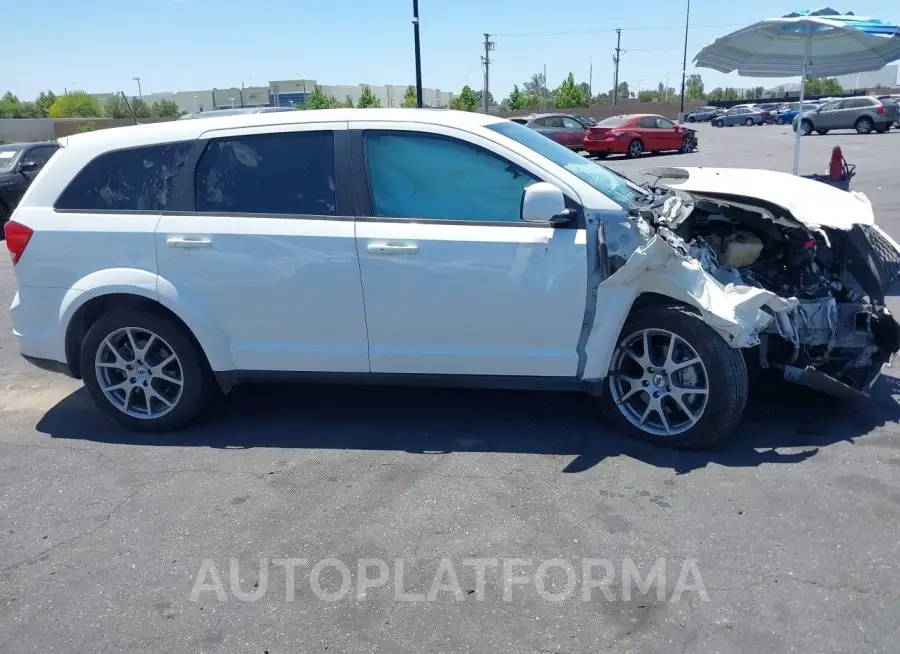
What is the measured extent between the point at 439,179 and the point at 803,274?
89.7 inches

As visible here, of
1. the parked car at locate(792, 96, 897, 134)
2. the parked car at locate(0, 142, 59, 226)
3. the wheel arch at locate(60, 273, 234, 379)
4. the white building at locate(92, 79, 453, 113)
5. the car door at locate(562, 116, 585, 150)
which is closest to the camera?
the wheel arch at locate(60, 273, 234, 379)

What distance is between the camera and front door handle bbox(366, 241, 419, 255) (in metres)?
4.26

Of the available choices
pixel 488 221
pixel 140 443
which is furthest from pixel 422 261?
pixel 140 443

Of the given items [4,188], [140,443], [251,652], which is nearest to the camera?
[251,652]

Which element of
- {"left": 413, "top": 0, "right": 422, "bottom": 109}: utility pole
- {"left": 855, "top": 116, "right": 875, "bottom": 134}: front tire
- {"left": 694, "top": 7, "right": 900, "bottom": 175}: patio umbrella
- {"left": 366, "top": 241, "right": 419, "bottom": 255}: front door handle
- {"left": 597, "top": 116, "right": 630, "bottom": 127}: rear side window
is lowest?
{"left": 855, "top": 116, "right": 875, "bottom": 134}: front tire

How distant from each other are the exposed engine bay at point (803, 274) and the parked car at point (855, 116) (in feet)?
111

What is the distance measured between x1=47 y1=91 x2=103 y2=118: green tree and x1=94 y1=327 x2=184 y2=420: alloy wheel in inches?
2532

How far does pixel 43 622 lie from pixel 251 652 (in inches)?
36.1

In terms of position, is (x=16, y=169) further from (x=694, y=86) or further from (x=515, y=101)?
(x=694, y=86)

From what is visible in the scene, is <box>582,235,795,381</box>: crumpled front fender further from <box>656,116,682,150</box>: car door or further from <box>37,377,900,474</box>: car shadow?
<box>656,116,682,150</box>: car door

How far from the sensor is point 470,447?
444 cm

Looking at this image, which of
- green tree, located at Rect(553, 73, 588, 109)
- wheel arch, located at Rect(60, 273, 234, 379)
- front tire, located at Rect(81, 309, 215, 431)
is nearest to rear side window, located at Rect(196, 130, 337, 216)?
wheel arch, located at Rect(60, 273, 234, 379)

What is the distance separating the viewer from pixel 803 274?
465cm

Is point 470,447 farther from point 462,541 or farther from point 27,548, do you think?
point 27,548
